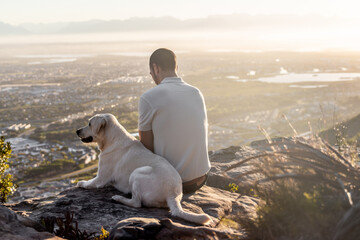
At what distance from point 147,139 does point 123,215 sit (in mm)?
1401

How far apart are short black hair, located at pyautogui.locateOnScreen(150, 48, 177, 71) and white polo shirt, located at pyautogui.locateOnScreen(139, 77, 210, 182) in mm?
210

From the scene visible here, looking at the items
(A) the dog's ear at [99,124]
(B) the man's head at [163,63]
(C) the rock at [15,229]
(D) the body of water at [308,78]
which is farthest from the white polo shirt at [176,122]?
(D) the body of water at [308,78]

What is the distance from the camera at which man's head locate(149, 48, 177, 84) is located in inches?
233

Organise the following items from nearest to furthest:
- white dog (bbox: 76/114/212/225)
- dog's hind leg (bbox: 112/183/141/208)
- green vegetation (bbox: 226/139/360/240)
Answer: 1. green vegetation (bbox: 226/139/360/240)
2. white dog (bbox: 76/114/212/225)
3. dog's hind leg (bbox: 112/183/141/208)

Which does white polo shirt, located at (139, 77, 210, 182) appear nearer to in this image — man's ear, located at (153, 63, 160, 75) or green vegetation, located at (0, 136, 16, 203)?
man's ear, located at (153, 63, 160, 75)

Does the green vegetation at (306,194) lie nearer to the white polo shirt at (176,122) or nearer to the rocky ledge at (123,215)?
the rocky ledge at (123,215)

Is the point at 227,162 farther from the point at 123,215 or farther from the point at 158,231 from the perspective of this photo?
the point at 158,231

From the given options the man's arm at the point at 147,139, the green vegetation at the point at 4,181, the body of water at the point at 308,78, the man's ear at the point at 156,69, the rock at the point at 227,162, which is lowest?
the body of water at the point at 308,78

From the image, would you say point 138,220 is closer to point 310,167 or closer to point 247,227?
point 247,227

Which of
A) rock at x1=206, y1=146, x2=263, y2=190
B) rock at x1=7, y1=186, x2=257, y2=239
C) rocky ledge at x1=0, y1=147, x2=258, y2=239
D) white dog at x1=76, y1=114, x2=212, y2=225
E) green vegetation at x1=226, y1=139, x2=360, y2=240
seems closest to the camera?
green vegetation at x1=226, y1=139, x2=360, y2=240

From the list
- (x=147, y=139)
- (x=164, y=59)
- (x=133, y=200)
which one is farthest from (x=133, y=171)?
(x=164, y=59)

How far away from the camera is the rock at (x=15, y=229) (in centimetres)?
402

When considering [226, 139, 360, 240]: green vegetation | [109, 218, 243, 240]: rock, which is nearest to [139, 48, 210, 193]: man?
[109, 218, 243, 240]: rock

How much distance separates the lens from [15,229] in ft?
13.6
